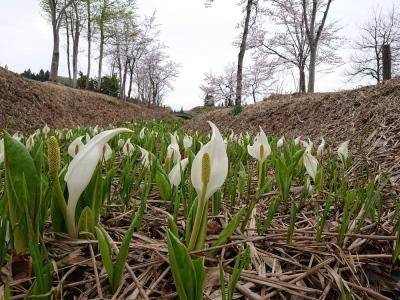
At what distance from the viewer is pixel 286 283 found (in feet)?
3.03

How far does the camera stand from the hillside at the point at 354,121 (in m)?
2.78

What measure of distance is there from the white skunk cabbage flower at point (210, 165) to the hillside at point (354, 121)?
1.33 m

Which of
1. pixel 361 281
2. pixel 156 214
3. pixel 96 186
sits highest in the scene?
pixel 96 186

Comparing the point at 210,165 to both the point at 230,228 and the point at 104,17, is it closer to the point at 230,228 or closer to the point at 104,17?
the point at 230,228

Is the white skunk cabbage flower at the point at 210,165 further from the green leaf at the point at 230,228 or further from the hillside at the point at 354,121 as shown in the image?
the hillside at the point at 354,121

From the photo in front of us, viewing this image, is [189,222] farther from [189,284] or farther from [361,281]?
[361,281]

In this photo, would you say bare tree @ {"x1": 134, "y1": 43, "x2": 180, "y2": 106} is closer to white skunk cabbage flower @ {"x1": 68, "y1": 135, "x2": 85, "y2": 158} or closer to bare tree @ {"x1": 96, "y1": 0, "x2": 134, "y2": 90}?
bare tree @ {"x1": 96, "y1": 0, "x2": 134, "y2": 90}

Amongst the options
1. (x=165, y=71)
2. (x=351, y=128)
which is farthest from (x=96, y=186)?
(x=165, y=71)

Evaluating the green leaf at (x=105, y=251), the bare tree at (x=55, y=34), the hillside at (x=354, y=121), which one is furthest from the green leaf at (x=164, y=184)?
the bare tree at (x=55, y=34)

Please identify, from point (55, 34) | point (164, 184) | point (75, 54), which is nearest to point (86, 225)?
point (164, 184)

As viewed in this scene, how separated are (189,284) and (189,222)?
0.29m

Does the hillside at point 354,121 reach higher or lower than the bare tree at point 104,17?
lower

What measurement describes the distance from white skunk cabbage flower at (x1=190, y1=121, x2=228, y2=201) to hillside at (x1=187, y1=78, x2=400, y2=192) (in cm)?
133

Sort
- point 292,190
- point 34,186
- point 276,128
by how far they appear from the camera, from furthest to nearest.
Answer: point 276,128, point 292,190, point 34,186
